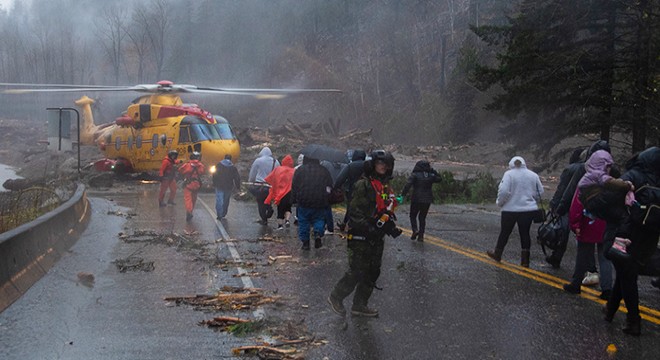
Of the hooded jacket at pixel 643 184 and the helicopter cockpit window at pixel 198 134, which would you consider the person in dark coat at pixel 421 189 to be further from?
the helicopter cockpit window at pixel 198 134

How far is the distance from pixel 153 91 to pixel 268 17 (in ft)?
219

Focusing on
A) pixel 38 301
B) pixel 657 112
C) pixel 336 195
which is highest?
pixel 657 112

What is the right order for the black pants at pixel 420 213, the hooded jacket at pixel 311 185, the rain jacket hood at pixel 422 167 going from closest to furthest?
1. the hooded jacket at pixel 311 185
2. the black pants at pixel 420 213
3. the rain jacket hood at pixel 422 167

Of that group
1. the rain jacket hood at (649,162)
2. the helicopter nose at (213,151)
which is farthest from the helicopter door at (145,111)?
the rain jacket hood at (649,162)

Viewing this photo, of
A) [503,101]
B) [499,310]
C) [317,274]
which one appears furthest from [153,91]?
[499,310]

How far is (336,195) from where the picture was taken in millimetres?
11023

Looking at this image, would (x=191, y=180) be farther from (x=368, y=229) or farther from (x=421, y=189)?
(x=368, y=229)

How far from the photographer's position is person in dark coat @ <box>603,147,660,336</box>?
5918 millimetres

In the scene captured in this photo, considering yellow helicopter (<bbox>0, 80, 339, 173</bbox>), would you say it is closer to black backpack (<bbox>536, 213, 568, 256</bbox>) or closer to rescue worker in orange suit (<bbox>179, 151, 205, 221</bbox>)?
rescue worker in orange suit (<bbox>179, 151, 205, 221</bbox>)

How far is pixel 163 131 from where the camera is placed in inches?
995

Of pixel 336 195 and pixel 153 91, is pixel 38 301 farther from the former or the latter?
pixel 153 91

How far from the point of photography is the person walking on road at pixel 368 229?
651cm

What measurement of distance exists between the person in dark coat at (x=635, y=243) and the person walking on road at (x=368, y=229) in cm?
209

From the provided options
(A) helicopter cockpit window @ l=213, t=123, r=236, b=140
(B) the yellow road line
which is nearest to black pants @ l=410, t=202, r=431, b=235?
(B) the yellow road line
